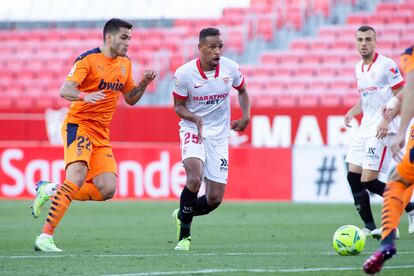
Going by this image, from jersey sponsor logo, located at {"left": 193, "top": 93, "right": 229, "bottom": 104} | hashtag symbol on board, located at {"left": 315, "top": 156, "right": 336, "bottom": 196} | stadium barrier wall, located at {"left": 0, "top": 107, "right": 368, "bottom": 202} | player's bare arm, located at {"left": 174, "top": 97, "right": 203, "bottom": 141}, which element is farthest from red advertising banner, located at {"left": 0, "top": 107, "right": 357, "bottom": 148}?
player's bare arm, located at {"left": 174, "top": 97, "right": 203, "bottom": 141}

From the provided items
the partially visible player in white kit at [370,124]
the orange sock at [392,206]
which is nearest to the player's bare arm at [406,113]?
the orange sock at [392,206]

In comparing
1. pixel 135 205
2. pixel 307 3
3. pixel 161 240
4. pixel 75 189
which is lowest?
pixel 135 205

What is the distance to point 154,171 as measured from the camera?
19.0 m

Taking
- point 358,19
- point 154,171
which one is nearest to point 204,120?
point 154,171

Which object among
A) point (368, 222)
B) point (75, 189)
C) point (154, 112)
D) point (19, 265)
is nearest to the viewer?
point (19, 265)

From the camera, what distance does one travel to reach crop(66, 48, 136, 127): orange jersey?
9461mm

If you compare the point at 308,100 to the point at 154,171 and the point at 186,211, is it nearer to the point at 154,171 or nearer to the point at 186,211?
the point at 154,171

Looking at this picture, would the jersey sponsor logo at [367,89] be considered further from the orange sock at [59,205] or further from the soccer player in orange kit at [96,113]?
the orange sock at [59,205]

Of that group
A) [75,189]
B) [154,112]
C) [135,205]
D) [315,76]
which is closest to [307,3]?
[315,76]

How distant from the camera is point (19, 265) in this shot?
7789mm

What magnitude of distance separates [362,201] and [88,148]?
3.38 metres

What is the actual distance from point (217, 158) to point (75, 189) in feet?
5.02

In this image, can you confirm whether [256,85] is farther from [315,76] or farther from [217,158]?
[217,158]

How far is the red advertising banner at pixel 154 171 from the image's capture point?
1859cm
